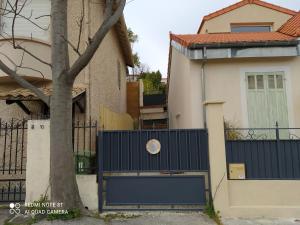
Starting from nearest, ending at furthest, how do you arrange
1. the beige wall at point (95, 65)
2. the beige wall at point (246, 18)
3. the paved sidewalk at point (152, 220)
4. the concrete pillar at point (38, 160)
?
1. the paved sidewalk at point (152, 220)
2. the concrete pillar at point (38, 160)
3. the beige wall at point (95, 65)
4. the beige wall at point (246, 18)

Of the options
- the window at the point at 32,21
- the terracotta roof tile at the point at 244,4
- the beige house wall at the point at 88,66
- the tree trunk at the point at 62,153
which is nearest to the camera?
the tree trunk at the point at 62,153

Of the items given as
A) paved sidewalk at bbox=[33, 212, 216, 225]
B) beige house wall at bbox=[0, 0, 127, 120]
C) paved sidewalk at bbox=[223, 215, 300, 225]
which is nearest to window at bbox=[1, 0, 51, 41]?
beige house wall at bbox=[0, 0, 127, 120]

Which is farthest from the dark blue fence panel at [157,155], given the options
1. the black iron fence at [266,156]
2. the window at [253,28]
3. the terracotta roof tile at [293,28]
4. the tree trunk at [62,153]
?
the window at [253,28]

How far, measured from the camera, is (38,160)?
696cm

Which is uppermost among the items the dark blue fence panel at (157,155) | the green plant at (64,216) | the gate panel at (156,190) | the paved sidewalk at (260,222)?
the dark blue fence panel at (157,155)

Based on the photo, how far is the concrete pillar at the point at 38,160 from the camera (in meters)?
6.86

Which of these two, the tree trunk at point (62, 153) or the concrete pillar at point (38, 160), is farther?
the concrete pillar at point (38, 160)

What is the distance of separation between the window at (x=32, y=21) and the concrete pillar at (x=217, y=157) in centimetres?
581

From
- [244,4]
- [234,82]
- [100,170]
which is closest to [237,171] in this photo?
[100,170]

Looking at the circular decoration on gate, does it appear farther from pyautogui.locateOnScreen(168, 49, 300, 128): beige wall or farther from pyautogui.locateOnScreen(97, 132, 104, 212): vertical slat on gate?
pyautogui.locateOnScreen(168, 49, 300, 128): beige wall

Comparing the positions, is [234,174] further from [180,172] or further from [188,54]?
[188,54]

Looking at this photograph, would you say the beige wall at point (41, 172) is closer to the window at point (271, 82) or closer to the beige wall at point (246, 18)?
the window at point (271, 82)

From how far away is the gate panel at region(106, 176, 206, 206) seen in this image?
7.02 m

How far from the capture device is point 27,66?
8.95 metres
